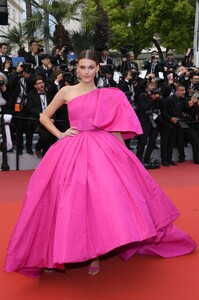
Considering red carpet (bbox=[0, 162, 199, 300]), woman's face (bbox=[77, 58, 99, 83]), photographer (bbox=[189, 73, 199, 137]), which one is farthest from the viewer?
photographer (bbox=[189, 73, 199, 137])

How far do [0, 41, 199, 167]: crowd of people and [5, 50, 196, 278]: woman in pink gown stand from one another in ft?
12.0

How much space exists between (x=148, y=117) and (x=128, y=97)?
0.56 meters

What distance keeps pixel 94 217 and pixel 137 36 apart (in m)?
24.8

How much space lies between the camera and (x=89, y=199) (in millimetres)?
2725

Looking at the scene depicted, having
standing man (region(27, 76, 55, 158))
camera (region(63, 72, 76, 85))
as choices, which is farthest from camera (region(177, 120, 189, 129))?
standing man (region(27, 76, 55, 158))

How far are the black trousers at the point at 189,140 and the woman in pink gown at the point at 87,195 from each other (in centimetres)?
526

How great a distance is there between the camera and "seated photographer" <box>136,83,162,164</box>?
25.7ft

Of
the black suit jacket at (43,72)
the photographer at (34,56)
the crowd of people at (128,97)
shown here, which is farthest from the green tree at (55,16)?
the black suit jacket at (43,72)

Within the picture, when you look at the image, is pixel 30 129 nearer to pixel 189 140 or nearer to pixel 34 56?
pixel 34 56

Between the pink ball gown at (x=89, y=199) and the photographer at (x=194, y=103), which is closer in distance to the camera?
the pink ball gown at (x=89, y=199)

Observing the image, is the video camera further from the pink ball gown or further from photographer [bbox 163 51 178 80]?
the pink ball gown

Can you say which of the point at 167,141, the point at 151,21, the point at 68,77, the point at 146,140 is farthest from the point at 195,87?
the point at 151,21

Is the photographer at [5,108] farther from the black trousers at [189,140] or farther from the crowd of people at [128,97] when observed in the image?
the black trousers at [189,140]

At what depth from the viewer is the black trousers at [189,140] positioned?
8391 millimetres
